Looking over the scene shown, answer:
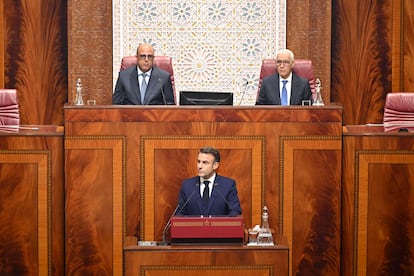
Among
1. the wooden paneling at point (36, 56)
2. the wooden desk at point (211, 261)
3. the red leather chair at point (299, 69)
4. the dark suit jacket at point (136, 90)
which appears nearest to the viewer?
the wooden desk at point (211, 261)

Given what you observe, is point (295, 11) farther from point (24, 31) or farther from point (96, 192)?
point (96, 192)

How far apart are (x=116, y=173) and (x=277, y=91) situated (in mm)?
1614

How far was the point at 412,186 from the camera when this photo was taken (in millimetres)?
6449

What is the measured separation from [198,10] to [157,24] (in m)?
0.37

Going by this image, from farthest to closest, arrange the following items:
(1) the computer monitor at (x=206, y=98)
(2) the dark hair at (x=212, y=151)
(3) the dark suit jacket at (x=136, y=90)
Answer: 1. (3) the dark suit jacket at (x=136, y=90)
2. (1) the computer monitor at (x=206, y=98)
3. (2) the dark hair at (x=212, y=151)

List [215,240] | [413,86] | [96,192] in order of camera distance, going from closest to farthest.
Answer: [215,240] → [96,192] → [413,86]

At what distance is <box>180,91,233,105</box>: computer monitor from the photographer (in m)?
6.66

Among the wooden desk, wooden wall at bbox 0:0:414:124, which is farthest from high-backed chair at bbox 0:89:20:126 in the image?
the wooden desk

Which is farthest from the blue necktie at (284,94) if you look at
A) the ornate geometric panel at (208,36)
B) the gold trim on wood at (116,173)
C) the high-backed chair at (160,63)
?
the gold trim on wood at (116,173)

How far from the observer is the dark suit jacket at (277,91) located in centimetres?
739

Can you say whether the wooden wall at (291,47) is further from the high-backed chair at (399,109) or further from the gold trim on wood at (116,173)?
the gold trim on wood at (116,173)

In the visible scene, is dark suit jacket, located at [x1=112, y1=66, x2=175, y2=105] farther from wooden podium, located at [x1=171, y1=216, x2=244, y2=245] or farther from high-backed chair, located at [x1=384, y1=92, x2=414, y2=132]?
wooden podium, located at [x1=171, y1=216, x2=244, y2=245]

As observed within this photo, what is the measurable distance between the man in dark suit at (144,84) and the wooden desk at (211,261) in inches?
78.8

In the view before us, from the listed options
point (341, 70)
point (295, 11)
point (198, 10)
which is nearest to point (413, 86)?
point (341, 70)
